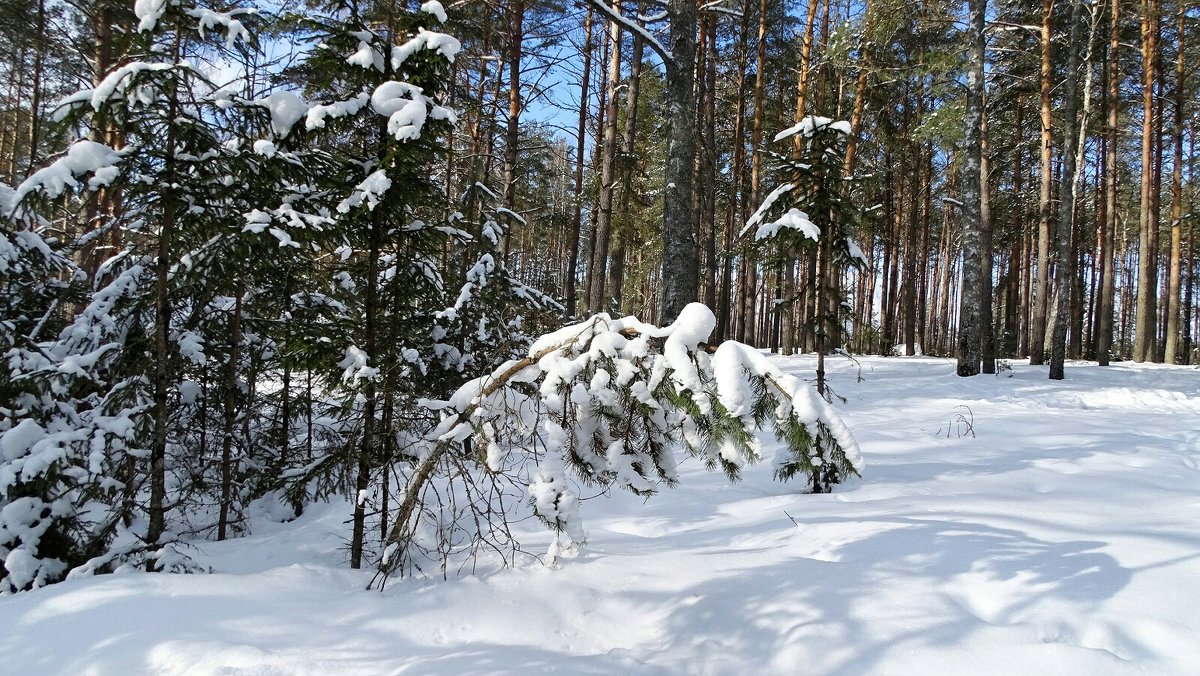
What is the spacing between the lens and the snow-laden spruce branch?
251cm

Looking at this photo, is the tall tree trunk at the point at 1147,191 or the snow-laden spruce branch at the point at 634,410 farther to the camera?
the tall tree trunk at the point at 1147,191

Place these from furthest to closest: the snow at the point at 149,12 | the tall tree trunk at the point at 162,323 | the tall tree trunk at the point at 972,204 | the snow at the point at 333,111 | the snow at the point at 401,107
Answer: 1. the tall tree trunk at the point at 972,204
2. the tall tree trunk at the point at 162,323
3. the snow at the point at 149,12
4. the snow at the point at 333,111
5. the snow at the point at 401,107

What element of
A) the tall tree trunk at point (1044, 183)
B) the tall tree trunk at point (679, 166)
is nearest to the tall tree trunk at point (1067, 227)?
the tall tree trunk at point (1044, 183)

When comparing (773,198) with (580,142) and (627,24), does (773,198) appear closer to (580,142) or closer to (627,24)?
(627,24)

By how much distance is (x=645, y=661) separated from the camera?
8.82 ft

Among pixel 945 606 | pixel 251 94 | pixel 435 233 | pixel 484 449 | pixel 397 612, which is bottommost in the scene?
pixel 397 612

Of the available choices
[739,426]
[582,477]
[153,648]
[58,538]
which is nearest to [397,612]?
[153,648]

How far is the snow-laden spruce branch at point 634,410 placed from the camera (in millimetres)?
2506

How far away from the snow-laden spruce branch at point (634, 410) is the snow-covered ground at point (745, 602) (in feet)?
1.96

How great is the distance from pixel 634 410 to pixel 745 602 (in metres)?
1.28

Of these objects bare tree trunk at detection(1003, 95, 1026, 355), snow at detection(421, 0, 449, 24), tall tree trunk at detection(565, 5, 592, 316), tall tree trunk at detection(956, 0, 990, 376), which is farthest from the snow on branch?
bare tree trunk at detection(1003, 95, 1026, 355)

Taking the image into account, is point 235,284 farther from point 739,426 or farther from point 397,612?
point 739,426

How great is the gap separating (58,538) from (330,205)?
4.04 m

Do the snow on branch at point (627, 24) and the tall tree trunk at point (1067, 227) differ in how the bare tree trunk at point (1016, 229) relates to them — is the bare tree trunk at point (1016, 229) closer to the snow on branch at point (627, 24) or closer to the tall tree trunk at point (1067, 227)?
the tall tree trunk at point (1067, 227)
